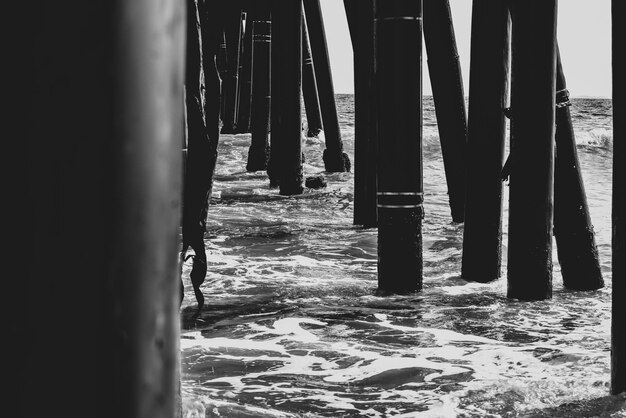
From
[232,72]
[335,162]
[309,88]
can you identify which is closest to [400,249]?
[335,162]

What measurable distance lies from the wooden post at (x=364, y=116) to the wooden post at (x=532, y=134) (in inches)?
82.6

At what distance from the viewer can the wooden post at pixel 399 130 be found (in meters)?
4.97

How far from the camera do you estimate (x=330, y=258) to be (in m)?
6.92

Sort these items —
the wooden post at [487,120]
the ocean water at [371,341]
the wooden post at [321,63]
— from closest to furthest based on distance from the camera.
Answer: the ocean water at [371,341] → the wooden post at [487,120] → the wooden post at [321,63]

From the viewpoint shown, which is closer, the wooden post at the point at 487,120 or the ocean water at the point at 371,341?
the ocean water at the point at 371,341

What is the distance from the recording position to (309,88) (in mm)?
13695

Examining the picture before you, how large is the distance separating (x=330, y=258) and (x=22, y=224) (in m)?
6.34

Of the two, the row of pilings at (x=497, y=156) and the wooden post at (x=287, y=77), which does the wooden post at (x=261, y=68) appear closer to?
the wooden post at (x=287, y=77)

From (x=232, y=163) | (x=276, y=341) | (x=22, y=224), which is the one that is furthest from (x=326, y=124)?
(x=22, y=224)

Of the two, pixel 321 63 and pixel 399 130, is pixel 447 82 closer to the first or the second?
pixel 399 130

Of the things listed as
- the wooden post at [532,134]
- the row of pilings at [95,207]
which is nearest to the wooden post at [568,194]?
the wooden post at [532,134]

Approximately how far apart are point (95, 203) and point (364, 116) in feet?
22.0
